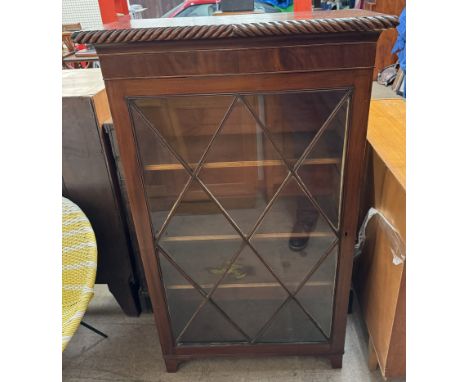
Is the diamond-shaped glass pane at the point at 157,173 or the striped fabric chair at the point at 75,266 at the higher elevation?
the diamond-shaped glass pane at the point at 157,173

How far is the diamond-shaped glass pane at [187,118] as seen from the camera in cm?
64

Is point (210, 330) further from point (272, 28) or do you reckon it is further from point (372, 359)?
point (272, 28)

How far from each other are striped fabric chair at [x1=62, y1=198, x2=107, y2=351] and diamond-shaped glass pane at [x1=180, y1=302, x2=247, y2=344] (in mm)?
270

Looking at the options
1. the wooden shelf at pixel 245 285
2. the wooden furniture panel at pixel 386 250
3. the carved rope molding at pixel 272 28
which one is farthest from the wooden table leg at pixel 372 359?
the carved rope molding at pixel 272 28

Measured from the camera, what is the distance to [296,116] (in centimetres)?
66

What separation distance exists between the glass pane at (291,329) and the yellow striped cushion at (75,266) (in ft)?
1.50

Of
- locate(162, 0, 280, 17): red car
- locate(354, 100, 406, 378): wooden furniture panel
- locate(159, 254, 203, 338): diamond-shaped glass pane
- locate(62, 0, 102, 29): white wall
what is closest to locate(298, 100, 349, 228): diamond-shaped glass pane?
locate(354, 100, 406, 378): wooden furniture panel

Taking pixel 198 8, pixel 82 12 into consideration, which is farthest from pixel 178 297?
pixel 82 12

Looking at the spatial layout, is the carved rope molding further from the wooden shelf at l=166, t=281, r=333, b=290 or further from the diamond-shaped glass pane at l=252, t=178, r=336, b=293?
the wooden shelf at l=166, t=281, r=333, b=290

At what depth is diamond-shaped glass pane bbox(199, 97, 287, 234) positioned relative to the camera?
67 centimetres

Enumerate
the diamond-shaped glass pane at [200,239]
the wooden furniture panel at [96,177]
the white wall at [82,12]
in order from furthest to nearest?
1. the white wall at [82,12]
2. the wooden furniture panel at [96,177]
3. the diamond-shaped glass pane at [200,239]

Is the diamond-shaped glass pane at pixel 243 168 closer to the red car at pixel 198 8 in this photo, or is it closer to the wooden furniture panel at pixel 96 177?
the wooden furniture panel at pixel 96 177

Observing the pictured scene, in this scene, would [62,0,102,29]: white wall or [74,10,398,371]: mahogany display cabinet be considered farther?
[62,0,102,29]: white wall

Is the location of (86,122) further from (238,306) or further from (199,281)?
(238,306)
